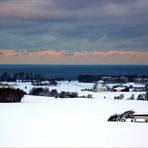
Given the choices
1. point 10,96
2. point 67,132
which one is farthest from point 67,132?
point 10,96

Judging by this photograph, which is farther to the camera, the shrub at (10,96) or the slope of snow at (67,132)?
the shrub at (10,96)

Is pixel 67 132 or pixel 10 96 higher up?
pixel 10 96

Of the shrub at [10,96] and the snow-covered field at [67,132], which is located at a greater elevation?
the shrub at [10,96]

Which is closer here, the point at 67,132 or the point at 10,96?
the point at 67,132

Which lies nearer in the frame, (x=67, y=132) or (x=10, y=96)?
(x=67, y=132)

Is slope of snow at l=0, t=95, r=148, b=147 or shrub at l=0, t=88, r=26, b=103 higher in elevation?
shrub at l=0, t=88, r=26, b=103

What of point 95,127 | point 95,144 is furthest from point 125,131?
point 95,144

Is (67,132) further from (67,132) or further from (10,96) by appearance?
(10,96)

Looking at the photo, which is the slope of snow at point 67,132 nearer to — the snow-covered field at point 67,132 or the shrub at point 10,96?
the snow-covered field at point 67,132

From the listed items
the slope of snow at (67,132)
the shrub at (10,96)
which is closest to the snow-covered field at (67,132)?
the slope of snow at (67,132)

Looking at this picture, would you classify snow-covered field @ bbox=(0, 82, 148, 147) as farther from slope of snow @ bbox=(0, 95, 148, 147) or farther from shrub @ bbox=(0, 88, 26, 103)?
shrub @ bbox=(0, 88, 26, 103)

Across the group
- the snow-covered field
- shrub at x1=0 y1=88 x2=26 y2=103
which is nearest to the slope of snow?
the snow-covered field

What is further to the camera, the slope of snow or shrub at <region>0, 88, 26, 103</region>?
shrub at <region>0, 88, 26, 103</region>

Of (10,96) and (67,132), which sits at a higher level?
(10,96)
